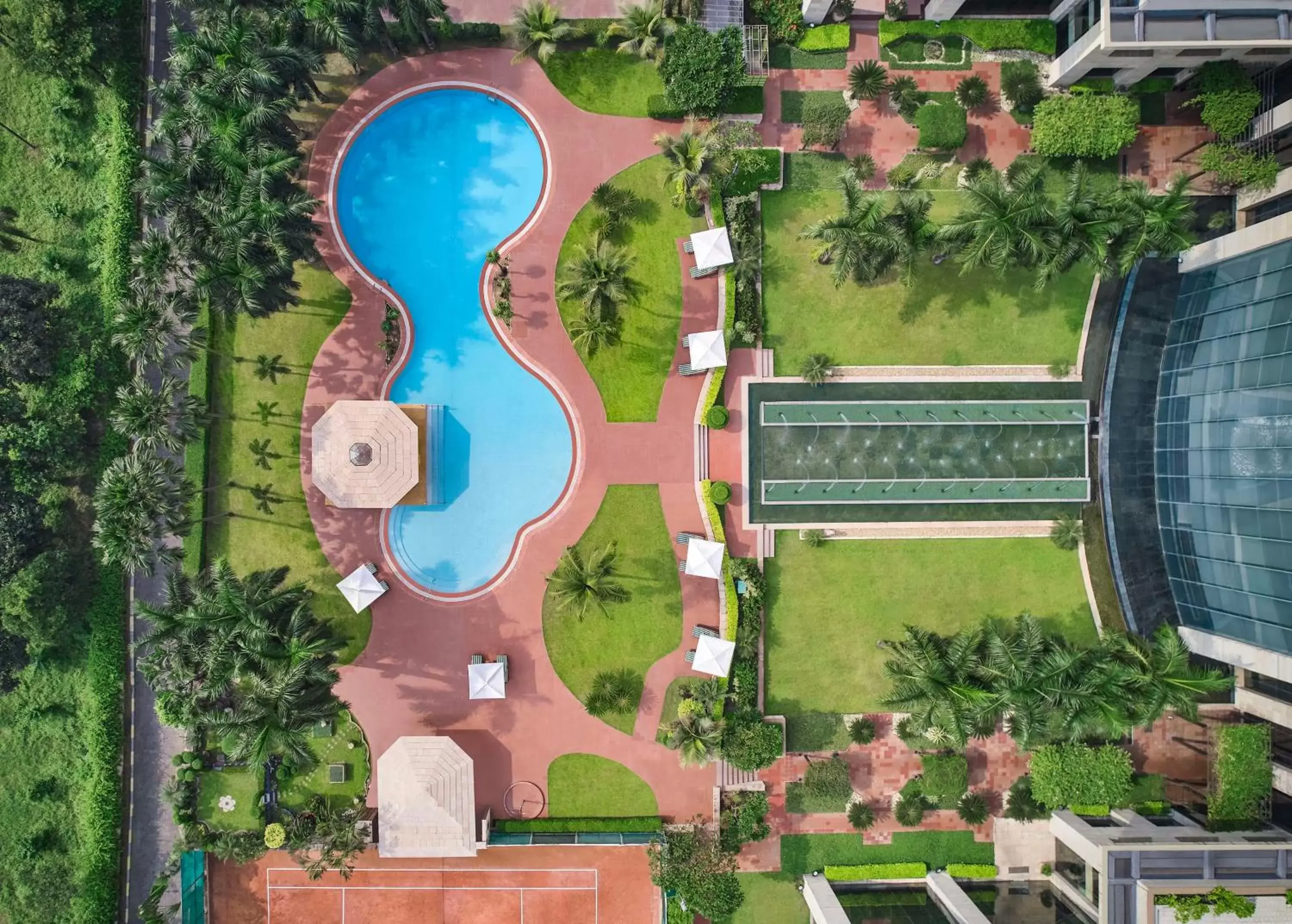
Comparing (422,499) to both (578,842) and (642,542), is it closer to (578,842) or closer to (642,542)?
(642,542)

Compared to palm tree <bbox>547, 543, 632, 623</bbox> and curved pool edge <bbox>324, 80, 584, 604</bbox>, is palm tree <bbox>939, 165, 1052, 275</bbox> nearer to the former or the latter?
curved pool edge <bbox>324, 80, 584, 604</bbox>

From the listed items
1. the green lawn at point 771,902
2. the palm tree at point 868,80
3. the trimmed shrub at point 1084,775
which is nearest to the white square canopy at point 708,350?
the palm tree at point 868,80

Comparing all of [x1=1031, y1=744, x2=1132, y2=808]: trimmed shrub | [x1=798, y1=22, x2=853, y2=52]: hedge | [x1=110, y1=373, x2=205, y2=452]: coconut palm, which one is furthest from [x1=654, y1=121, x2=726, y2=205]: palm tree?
[x1=1031, y1=744, x2=1132, y2=808]: trimmed shrub

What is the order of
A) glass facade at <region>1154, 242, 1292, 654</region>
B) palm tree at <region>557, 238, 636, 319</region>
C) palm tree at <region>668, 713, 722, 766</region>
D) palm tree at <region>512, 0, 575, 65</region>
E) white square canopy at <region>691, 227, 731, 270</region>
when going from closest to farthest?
glass facade at <region>1154, 242, 1292, 654</region>, palm tree at <region>668, 713, 722, 766</region>, palm tree at <region>557, 238, 636, 319</region>, palm tree at <region>512, 0, 575, 65</region>, white square canopy at <region>691, 227, 731, 270</region>

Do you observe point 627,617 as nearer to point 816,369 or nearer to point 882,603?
point 882,603

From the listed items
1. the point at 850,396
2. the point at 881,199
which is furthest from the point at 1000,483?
the point at 881,199

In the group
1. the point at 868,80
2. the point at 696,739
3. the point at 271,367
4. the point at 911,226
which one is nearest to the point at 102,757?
the point at 271,367
